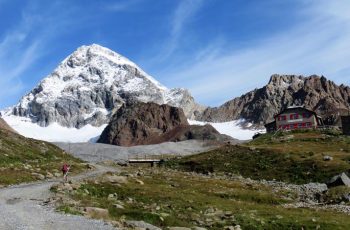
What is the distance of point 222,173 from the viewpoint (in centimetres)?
8925

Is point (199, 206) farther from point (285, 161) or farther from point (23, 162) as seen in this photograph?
point (23, 162)

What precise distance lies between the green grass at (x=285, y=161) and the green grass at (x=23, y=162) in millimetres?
25857

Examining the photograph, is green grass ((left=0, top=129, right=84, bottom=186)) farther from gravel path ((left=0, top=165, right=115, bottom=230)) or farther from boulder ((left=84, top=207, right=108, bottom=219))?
boulder ((left=84, top=207, right=108, bottom=219))

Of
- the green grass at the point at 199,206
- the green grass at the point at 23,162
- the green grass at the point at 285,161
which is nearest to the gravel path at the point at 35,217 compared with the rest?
the green grass at the point at 199,206

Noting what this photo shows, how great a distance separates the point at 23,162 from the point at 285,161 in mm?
45420

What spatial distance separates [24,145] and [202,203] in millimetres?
75591

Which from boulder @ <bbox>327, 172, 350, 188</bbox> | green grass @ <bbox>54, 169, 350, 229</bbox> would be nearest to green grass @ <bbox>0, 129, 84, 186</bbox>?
green grass @ <bbox>54, 169, 350, 229</bbox>

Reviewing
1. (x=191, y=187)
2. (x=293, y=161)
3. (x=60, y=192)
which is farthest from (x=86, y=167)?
(x=60, y=192)

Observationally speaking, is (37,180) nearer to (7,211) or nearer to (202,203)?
(202,203)

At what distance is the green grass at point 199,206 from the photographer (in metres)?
38.2

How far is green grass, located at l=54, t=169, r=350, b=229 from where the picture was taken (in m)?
38.2

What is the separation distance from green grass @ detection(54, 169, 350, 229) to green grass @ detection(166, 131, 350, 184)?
17.4m

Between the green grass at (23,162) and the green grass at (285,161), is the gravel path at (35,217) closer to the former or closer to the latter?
the green grass at (23,162)

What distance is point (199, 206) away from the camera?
152 ft
